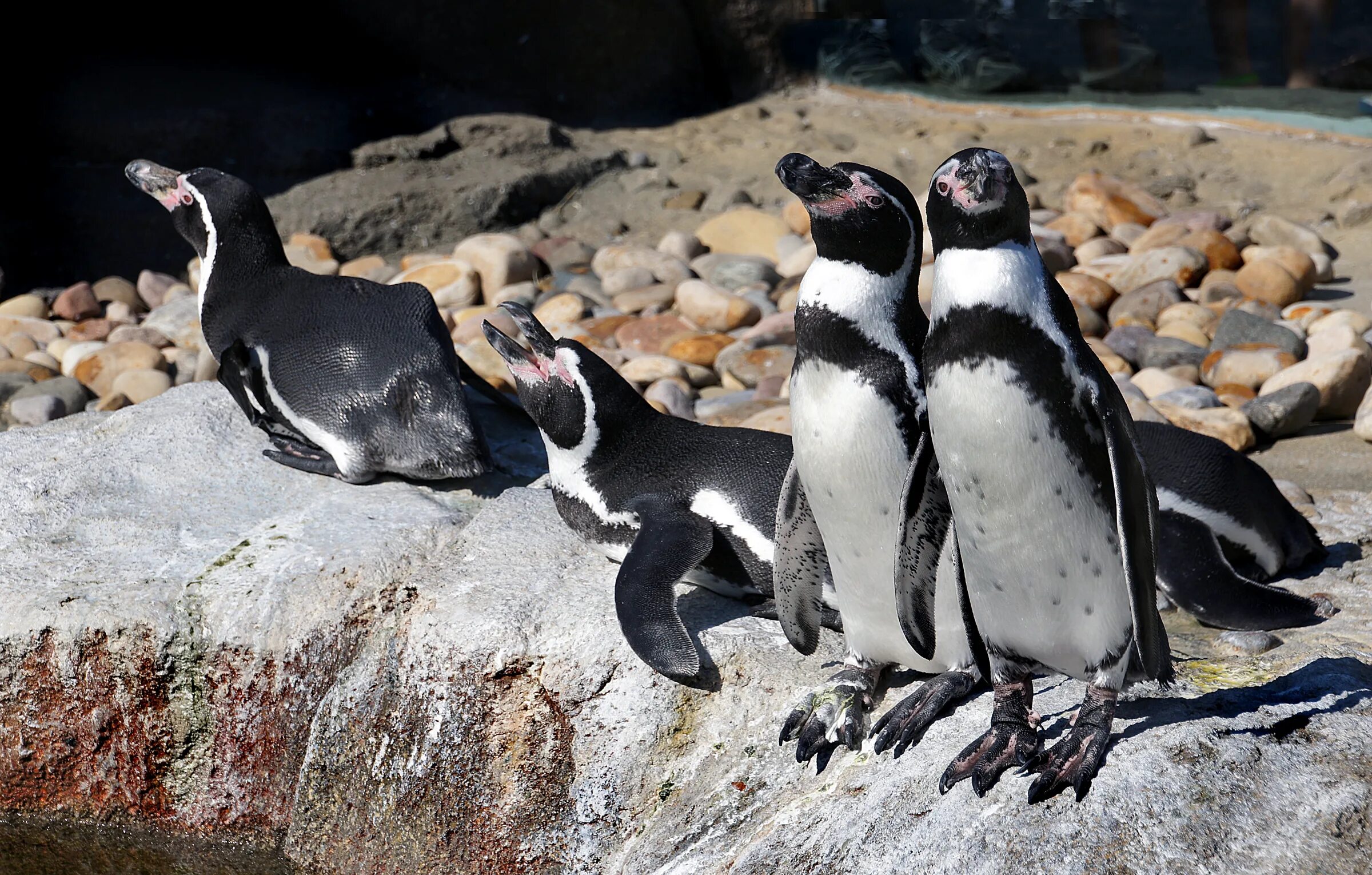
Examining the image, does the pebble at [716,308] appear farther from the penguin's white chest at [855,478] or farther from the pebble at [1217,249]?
the penguin's white chest at [855,478]

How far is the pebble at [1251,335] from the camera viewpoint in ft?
16.5

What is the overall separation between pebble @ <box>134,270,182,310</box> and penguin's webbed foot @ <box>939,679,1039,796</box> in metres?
6.16

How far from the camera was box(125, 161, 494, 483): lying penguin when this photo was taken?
3777mm

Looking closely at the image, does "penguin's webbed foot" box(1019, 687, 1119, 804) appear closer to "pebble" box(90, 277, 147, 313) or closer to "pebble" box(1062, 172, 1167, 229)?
"pebble" box(1062, 172, 1167, 229)

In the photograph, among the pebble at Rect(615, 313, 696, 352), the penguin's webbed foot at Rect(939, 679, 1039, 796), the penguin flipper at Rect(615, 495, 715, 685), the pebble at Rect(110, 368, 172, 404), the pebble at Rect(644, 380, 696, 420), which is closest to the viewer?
the penguin's webbed foot at Rect(939, 679, 1039, 796)

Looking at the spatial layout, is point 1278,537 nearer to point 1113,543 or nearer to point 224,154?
point 1113,543

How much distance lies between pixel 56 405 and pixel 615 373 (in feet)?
10.6

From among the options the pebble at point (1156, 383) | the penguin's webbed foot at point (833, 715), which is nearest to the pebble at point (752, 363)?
the pebble at point (1156, 383)

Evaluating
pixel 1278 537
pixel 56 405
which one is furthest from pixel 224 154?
pixel 1278 537

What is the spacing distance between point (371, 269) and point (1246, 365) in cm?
465

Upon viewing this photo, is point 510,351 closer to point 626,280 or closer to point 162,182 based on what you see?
point 162,182

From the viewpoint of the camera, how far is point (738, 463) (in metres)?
3.10

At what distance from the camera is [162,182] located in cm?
471

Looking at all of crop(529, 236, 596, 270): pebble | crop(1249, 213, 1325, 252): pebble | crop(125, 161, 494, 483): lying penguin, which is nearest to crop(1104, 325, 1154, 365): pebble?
crop(1249, 213, 1325, 252): pebble
